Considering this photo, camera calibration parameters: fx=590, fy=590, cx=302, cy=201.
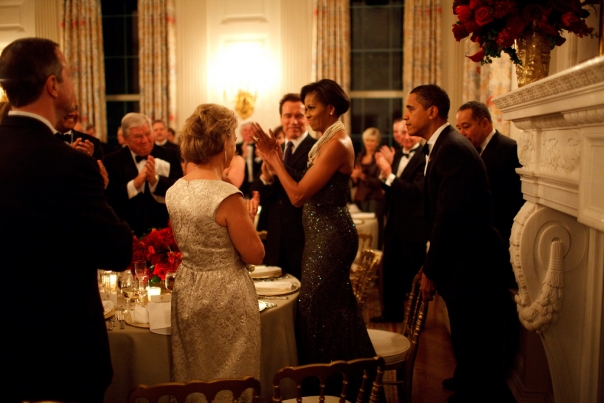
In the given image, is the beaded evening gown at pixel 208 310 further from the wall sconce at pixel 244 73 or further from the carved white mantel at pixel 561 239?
the wall sconce at pixel 244 73

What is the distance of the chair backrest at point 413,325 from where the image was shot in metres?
2.79

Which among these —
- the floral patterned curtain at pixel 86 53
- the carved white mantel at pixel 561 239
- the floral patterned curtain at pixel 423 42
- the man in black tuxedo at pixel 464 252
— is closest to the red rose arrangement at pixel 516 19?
the carved white mantel at pixel 561 239

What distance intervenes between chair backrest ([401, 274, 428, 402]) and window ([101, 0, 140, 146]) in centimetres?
793

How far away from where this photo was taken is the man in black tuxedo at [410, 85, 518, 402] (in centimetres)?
297

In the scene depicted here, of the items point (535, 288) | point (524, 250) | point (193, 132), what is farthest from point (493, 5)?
point (193, 132)

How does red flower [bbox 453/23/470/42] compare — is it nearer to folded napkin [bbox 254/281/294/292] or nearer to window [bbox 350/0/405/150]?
folded napkin [bbox 254/281/294/292]

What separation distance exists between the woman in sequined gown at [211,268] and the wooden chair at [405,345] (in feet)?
2.78

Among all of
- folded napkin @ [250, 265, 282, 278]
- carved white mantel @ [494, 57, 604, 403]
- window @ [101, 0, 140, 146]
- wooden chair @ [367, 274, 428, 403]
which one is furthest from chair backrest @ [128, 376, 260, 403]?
window @ [101, 0, 140, 146]

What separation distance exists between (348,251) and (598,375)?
4.15 ft

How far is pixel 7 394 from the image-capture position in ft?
5.51

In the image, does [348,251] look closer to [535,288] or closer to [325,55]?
[535,288]

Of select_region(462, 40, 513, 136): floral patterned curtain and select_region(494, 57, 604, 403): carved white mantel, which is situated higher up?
select_region(462, 40, 513, 136): floral patterned curtain

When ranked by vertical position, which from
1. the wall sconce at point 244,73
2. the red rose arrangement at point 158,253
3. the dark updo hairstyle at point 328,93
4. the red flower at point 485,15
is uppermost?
the wall sconce at point 244,73

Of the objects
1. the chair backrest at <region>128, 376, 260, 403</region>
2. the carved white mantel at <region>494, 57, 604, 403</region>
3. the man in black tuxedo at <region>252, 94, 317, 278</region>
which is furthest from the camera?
the man in black tuxedo at <region>252, 94, 317, 278</region>
